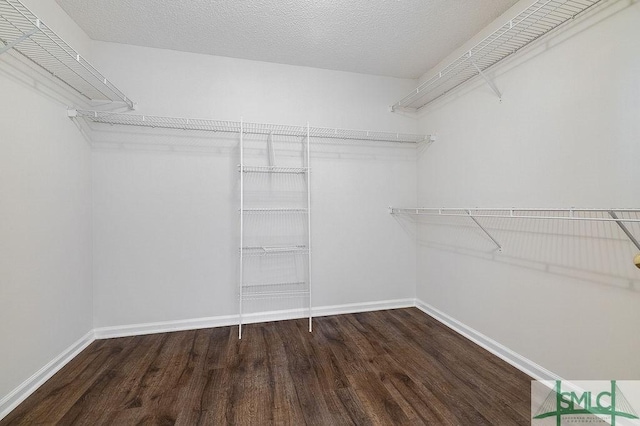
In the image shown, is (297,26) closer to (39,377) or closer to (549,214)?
(549,214)

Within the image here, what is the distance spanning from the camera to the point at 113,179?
92.5 inches

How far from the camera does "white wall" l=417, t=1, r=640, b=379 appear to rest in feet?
4.44

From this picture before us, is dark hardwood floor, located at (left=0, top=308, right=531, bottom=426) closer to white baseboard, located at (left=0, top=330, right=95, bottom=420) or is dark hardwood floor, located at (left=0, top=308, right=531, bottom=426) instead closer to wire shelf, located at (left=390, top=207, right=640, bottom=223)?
white baseboard, located at (left=0, top=330, right=95, bottom=420)

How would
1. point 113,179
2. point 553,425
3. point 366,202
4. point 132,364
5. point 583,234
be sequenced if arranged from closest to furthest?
point 553,425 < point 583,234 < point 132,364 < point 113,179 < point 366,202

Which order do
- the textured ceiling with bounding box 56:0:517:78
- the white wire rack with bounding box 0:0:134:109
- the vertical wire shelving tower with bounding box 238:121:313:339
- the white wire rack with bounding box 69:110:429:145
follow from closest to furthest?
the white wire rack with bounding box 0:0:134:109
the textured ceiling with bounding box 56:0:517:78
the white wire rack with bounding box 69:110:429:145
the vertical wire shelving tower with bounding box 238:121:313:339

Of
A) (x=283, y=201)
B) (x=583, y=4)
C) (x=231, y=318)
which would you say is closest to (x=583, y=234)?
(x=583, y=4)

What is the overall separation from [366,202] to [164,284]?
7.02 feet

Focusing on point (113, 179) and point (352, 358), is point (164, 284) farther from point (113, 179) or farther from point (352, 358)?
point (352, 358)

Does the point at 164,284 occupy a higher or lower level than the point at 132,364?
higher

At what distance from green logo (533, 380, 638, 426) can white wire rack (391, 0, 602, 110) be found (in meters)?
1.96

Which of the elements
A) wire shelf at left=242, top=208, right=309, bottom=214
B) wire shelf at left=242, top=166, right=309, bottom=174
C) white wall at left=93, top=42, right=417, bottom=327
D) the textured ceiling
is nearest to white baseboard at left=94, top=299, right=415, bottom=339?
white wall at left=93, top=42, right=417, bottom=327

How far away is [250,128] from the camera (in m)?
2.62

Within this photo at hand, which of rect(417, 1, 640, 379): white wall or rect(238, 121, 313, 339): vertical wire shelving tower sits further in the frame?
rect(238, 121, 313, 339): vertical wire shelving tower

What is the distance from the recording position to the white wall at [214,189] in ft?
7.75
